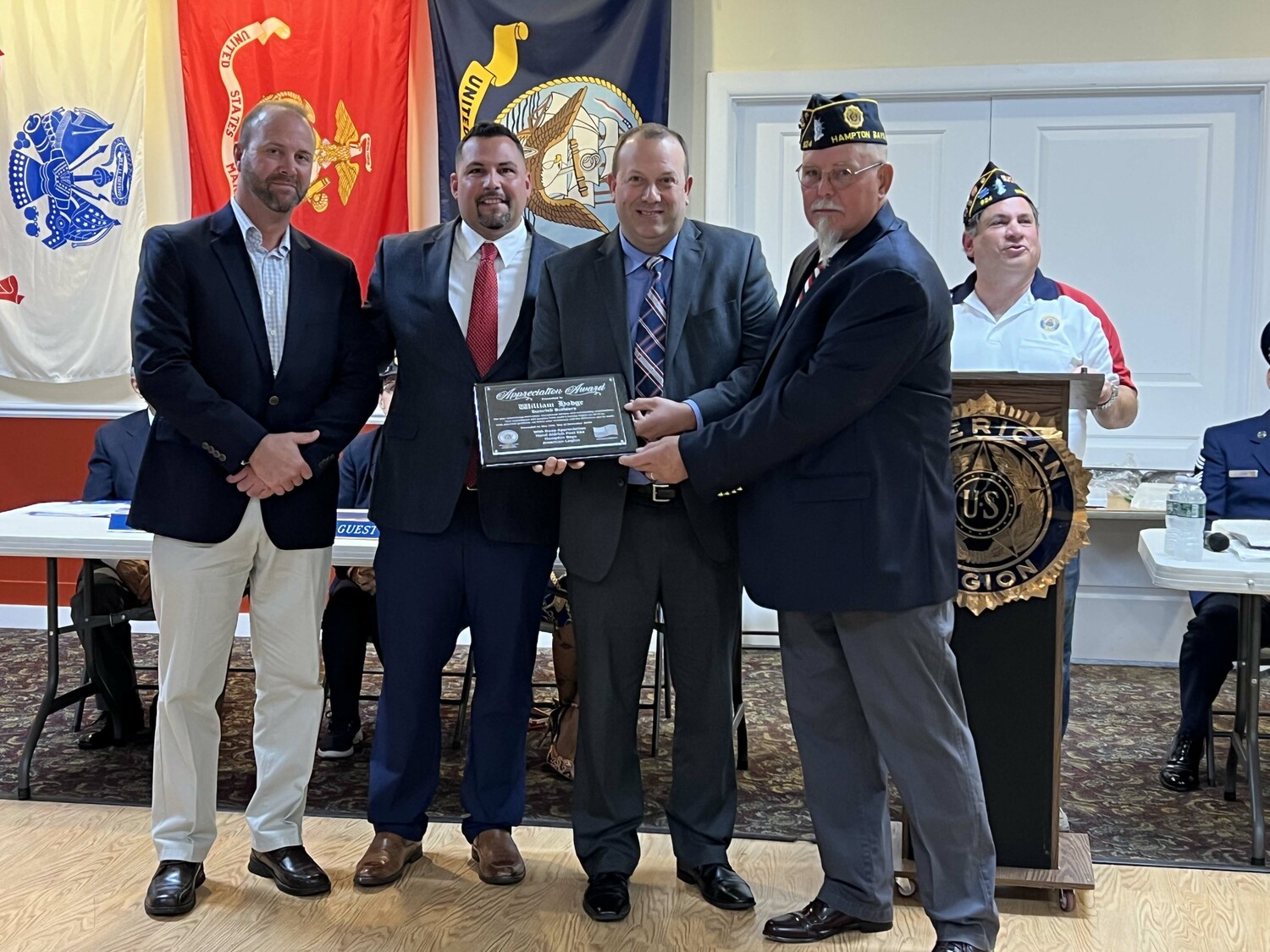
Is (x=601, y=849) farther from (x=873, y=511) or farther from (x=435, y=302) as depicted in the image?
(x=435, y=302)

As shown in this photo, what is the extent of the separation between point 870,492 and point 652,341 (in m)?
0.62

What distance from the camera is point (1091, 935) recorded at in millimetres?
2443

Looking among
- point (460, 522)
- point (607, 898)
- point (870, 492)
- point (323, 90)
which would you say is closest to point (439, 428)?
point (460, 522)

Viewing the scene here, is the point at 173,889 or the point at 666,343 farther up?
the point at 666,343

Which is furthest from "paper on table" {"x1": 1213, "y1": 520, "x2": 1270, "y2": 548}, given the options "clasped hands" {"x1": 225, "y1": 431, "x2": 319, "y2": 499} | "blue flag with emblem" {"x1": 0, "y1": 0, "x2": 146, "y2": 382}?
"blue flag with emblem" {"x1": 0, "y1": 0, "x2": 146, "y2": 382}

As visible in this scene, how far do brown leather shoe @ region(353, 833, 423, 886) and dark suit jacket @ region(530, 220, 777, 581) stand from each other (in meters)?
0.80

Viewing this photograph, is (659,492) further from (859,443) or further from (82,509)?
(82,509)

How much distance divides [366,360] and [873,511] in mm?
1228

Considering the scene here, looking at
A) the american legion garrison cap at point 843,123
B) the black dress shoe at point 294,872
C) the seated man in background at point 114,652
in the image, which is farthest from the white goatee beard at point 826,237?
the seated man in background at point 114,652

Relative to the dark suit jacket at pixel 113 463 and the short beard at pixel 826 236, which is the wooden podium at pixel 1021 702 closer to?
the short beard at pixel 826 236

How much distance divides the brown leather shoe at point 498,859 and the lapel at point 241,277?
1.16 metres

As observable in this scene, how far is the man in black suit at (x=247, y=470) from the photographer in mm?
2482

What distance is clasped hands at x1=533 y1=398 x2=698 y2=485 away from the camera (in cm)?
234

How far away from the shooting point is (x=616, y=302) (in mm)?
2492
